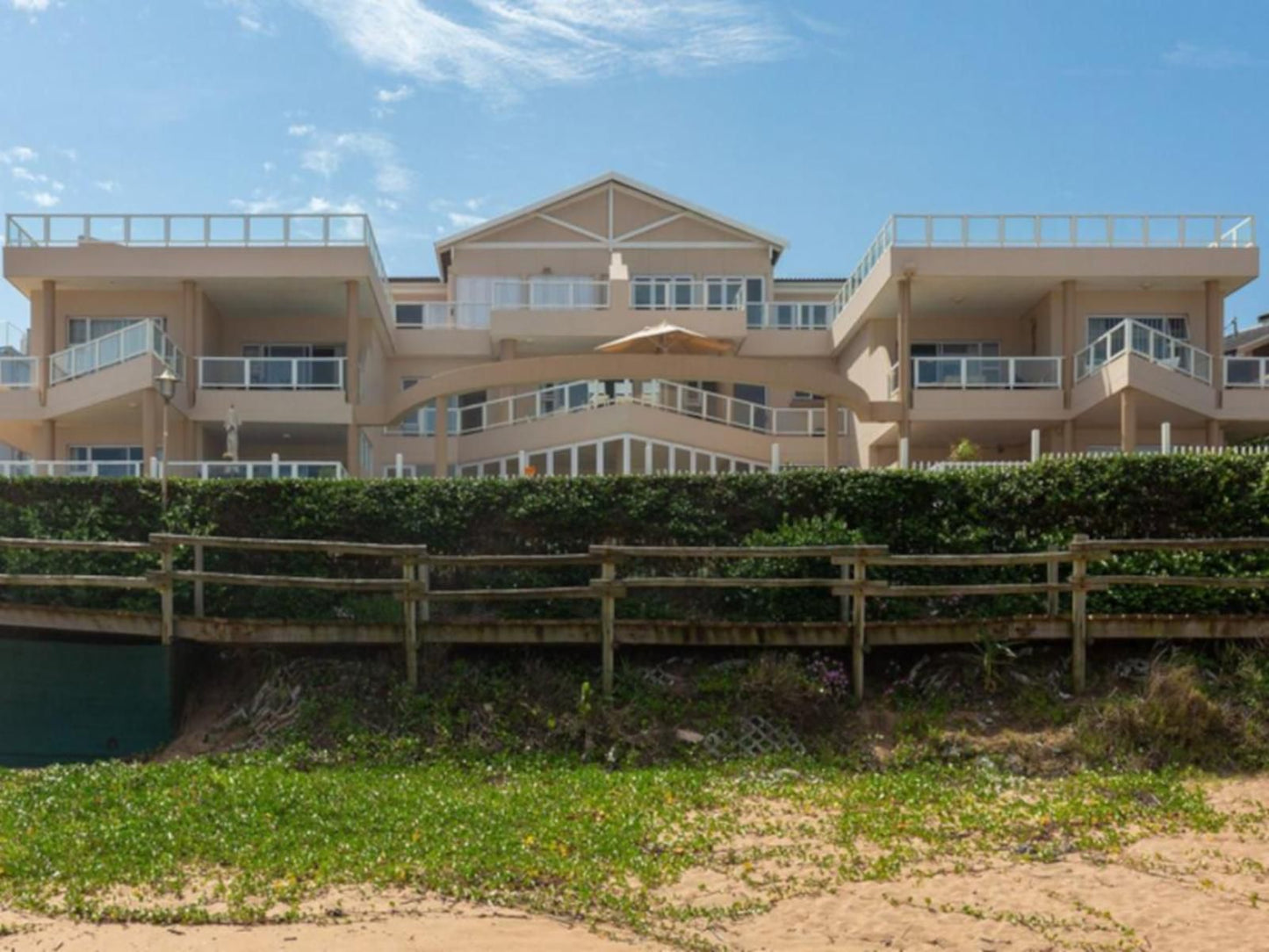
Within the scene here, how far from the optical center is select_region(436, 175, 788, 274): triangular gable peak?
34.8 metres

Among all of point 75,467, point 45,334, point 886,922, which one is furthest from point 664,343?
point 886,922

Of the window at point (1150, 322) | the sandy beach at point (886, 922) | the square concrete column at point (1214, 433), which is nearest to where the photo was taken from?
the sandy beach at point (886, 922)

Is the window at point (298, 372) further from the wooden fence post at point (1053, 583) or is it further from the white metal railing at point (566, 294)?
the wooden fence post at point (1053, 583)

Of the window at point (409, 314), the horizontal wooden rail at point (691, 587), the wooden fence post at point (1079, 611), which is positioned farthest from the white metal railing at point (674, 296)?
the wooden fence post at point (1079, 611)

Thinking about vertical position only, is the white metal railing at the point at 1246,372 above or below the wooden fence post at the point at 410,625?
above

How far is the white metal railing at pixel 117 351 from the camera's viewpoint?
24.8 metres

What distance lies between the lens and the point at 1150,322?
28250 mm

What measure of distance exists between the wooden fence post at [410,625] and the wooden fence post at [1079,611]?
678cm

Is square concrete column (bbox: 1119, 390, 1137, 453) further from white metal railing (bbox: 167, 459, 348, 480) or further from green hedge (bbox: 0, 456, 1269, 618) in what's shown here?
white metal railing (bbox: 167, 459, 348, 480)

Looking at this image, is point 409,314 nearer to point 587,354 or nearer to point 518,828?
point 587,354

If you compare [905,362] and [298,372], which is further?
[298,372]

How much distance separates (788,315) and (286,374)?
14.1 metres

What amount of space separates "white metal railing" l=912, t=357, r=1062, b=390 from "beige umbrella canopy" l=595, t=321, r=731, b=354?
470cm

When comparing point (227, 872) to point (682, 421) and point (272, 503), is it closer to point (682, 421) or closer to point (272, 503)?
point (272, 503)
